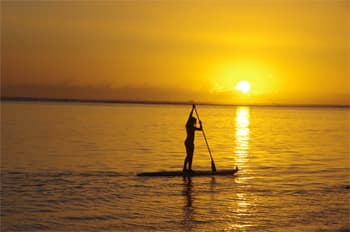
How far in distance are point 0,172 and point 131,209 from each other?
8.16 m

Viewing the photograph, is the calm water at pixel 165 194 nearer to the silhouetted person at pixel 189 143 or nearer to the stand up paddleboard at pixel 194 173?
the stand up paddleboard at pixel 194 173

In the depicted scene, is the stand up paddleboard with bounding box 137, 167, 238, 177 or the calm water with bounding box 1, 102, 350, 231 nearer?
the calm water with bounding box 1, 102, 350, 231

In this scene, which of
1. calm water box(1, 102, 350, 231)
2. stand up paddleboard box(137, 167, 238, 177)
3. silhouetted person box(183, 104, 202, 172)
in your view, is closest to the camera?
calm water box(1, 102, 350, 231)

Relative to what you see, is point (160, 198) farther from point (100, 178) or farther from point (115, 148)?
point (115, 148)

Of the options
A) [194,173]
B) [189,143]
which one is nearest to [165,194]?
[194,173]

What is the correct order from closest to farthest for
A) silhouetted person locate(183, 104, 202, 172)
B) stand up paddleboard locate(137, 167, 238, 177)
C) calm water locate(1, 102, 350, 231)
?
calm water locate(1, 102, 350, 231), stand up paddleboard locate(137, 167, 238, 177), silhouetted person locate(183, 104, 202, 172)

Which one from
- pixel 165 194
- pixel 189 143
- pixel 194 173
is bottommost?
pixel 165 194

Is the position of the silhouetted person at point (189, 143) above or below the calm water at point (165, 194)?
above

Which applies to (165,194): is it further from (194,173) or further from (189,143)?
(189,143)

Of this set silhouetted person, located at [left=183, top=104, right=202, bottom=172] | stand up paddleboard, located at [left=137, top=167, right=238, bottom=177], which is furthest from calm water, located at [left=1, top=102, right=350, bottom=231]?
silhouetted person, located at [left=183, top=104, right=202, bottom=172]

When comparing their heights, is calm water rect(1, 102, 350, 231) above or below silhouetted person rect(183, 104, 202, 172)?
below

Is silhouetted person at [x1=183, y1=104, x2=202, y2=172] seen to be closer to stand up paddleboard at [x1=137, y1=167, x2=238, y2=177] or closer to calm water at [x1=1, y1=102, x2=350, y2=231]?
stand up paddleboard at [x1=137, y1=167, x2=238, y2=177]

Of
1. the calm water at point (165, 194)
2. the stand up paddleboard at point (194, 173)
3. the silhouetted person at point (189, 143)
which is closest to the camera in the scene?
the calm water at point (165, 194)

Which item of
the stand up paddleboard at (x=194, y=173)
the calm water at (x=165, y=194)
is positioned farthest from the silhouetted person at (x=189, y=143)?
the calm water at (x=165, y=194)
